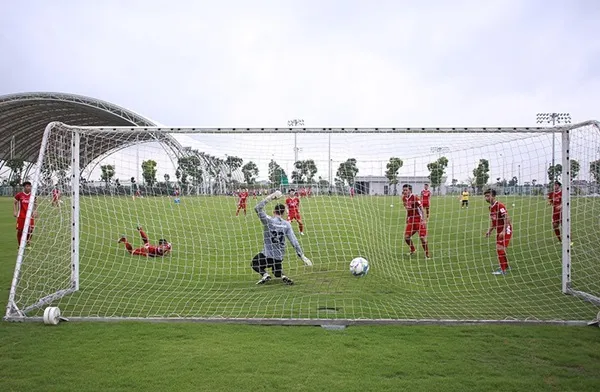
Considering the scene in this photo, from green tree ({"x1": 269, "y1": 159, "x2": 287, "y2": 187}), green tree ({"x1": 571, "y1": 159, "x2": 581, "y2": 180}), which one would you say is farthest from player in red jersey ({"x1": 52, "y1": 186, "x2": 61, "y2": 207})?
green tree ({"x1": 571, "y1": 159, "x2": 581, "y2": 180})

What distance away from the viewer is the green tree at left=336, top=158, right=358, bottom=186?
887cm

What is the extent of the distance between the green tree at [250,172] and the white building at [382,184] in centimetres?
223

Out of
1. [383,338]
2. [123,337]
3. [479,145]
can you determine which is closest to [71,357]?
[123,337]

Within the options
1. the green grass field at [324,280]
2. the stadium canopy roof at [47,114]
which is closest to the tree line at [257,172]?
the green grass field at [324,280]

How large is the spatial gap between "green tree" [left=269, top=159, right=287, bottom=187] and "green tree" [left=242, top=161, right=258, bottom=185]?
0.33 meters

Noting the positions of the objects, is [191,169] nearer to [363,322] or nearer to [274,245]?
[274,245]

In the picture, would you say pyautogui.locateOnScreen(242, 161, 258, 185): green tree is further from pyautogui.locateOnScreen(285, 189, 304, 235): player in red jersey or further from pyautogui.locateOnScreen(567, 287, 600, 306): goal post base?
pyautogui.locateOnScreen(567, 287, 600, 306): goal post base

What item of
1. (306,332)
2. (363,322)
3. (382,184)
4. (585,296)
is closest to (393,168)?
(382,184)

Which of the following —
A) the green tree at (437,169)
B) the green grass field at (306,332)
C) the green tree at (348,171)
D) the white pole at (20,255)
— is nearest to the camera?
the green grass field at (306,332)

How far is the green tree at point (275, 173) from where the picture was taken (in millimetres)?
8534

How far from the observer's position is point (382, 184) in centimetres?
1030

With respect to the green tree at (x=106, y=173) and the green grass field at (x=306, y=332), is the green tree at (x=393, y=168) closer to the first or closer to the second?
the green grass field at (x=306, y=332)

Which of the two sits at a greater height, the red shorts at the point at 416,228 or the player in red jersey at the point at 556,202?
the player in red jersey at the point at 556,202

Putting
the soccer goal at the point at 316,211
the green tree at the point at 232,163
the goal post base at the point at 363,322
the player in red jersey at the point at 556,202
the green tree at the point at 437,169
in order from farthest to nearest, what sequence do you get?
the player in red jersey at the point at 556,202, the green tree at the point at 232,163, the green tree at the point at 437,169, the soccer goal at the point at 316,211, the goal post base at the point at 363,322
